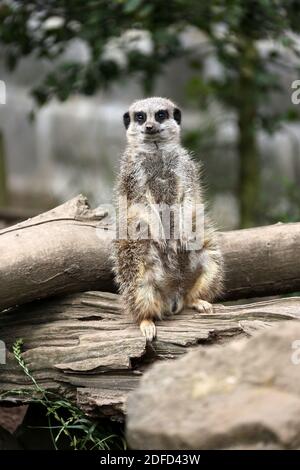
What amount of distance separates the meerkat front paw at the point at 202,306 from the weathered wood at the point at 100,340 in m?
0.04

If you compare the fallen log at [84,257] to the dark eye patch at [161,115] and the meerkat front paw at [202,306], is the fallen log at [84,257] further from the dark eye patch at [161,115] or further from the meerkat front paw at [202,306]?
the dark eye patch at [161,115]

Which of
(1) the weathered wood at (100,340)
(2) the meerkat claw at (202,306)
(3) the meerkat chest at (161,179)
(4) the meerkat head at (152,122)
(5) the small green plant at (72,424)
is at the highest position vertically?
(4) the meerkat head at (152,122)

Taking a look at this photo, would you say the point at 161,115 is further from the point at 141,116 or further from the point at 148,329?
the point at 148,329

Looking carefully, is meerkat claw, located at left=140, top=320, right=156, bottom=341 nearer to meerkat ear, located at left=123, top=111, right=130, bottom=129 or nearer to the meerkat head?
the meerkat head

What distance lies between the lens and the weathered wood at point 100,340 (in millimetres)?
3285

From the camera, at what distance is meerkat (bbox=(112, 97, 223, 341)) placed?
3561 millimetres

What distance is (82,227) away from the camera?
3896 mm

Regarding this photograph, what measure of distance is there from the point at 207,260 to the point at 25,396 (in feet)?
3.51

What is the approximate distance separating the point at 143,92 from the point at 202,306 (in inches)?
186

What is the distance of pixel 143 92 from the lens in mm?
7977

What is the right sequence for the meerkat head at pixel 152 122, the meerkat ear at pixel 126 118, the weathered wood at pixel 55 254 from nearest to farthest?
the weathered wood at pixel 55 254
the meerkat head at pixel 152 122
the meerkat ear at pixel 126 118

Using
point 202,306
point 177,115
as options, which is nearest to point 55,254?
point 202,306

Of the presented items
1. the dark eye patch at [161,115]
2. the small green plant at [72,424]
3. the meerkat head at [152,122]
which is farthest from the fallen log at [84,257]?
the dark eye patch at [161,115]
